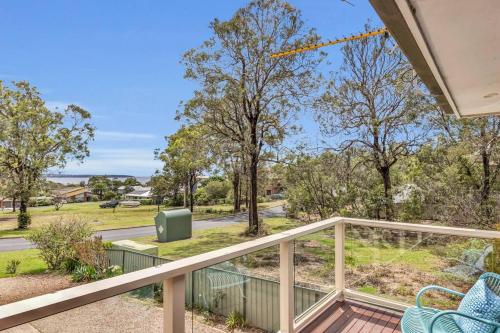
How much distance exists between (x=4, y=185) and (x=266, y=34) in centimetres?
1829

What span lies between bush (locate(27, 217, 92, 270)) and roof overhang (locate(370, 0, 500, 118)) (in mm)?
10439

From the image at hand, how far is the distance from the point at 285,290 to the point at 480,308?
4.17ft

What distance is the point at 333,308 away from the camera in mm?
3170

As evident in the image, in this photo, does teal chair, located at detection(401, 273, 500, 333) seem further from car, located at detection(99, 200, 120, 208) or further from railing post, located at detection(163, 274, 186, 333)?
car, located at detection(99, 200, 120, 208)

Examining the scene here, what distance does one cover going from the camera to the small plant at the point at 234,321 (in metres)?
2.04

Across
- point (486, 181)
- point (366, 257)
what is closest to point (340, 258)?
point (366, 257)

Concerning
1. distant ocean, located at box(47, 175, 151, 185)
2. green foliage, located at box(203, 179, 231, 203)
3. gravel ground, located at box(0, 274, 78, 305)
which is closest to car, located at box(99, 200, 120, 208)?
distant ocean, located at box(47, 175, 151, 185)

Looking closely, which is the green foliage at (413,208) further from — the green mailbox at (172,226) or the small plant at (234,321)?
the green mailbox at (172,226)

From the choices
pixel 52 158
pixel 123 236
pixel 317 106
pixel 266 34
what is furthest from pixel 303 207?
pixel 52 158

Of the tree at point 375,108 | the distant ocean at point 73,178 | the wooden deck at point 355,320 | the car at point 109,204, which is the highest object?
the tree at point 375,108

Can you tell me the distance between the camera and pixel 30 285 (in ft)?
27.5

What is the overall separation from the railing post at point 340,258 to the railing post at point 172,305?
7.65ft

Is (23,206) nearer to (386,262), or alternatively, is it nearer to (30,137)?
(30,137)

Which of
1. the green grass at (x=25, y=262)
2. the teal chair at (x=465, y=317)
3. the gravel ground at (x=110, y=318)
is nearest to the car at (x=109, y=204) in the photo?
the green grass at (x=25, y=262)
